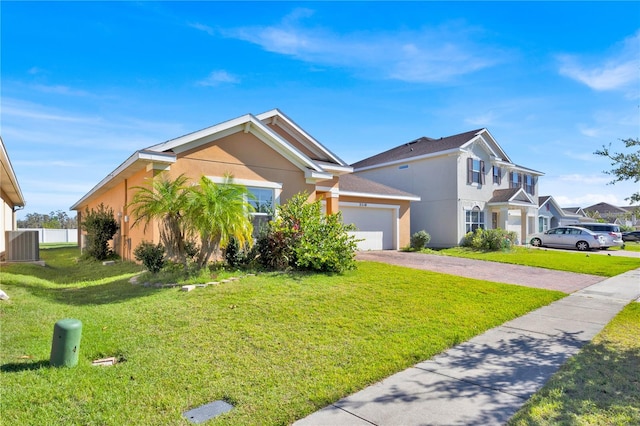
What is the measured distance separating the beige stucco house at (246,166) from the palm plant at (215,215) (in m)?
1.75

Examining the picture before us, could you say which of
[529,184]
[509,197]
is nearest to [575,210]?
[529,184]

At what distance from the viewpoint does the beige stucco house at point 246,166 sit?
1100 centimetres

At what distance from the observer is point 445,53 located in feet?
37.6

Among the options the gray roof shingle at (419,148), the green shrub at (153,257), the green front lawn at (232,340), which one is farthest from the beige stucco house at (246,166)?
the gray roof shingle at (419,148)

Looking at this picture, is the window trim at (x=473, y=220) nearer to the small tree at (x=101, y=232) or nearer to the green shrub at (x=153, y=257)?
the green shrub at (x=153, y=257)

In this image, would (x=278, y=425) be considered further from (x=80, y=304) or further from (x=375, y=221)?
(x=375, y=221)

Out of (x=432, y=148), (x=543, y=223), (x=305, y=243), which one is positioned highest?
(x=432, y=148)

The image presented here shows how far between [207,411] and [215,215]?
5.70 m

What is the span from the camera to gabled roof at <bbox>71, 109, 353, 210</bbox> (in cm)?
1054

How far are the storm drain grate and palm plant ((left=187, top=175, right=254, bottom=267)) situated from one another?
554 cm

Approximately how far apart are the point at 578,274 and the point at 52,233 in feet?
152

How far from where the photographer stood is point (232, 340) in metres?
5.20

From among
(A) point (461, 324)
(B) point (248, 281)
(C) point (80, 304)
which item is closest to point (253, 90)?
(B) point (248, 281)

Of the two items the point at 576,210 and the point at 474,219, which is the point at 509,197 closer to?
the point at 474,219
